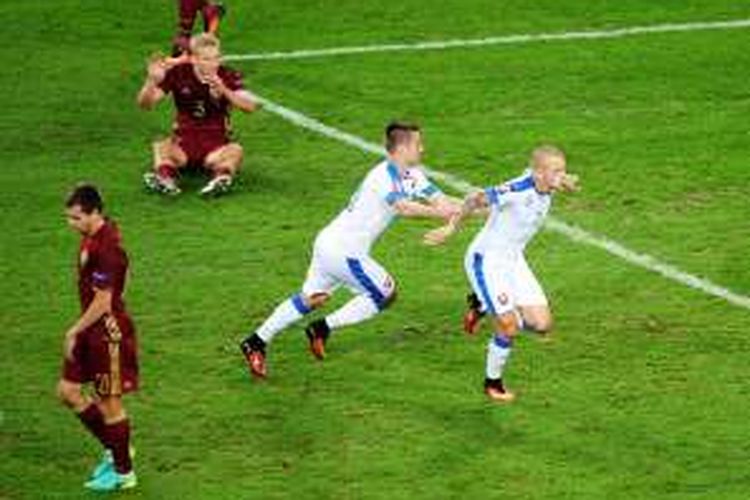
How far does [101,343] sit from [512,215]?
3.71 metres

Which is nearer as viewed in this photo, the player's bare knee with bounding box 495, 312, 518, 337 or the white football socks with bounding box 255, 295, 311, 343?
the player's bare knee with bounding box 495, 312, 518, 337

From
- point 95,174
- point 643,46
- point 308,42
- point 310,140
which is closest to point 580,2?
point 643,46

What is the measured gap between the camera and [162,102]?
2359 cm

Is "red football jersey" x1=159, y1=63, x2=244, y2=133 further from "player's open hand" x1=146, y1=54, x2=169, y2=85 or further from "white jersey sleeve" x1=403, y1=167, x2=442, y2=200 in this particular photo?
"white jersey sleeve" x1=403, y1=167, x2=442, y2=200

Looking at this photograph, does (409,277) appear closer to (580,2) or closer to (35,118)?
(35,118)

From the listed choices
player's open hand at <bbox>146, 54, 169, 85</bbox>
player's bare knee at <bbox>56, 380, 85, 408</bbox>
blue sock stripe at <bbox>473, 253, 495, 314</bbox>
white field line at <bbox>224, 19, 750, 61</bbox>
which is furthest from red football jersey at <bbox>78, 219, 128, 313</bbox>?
white field line at <bbox>224, 19, 750, 61</bbox>

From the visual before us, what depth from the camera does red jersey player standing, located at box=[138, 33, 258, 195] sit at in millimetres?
20219

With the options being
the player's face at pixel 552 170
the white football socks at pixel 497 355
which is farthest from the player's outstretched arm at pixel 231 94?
the white football socks at pixel 497 355

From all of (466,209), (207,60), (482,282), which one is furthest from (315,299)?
(207,60)

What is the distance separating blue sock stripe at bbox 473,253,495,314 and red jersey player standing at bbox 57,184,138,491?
316 cm

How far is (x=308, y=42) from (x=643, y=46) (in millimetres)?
4337

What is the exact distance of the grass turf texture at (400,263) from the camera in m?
14.2

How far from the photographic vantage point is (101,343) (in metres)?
13.4

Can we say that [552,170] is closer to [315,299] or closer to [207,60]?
[315,299]
